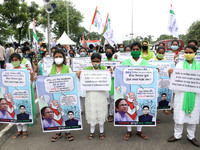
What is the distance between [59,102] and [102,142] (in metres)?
1.16

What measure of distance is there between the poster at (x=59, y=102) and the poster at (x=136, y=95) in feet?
2.72

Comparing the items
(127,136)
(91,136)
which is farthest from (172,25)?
(91,136)

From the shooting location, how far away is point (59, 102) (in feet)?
11.8

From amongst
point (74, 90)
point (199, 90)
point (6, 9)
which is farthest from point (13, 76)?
point (6, 9)

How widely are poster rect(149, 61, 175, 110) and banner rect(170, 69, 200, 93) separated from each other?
104 cm

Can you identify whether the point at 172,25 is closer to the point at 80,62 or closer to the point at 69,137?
the point at 80,62

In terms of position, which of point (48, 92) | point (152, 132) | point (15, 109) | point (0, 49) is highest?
point (0, 49)

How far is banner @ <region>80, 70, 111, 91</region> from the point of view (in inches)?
141

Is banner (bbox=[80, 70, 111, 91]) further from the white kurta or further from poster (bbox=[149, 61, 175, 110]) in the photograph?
poster (bbox=[149, 61, 175, 110])

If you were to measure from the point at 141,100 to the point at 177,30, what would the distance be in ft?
15.8

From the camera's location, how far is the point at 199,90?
336 cm

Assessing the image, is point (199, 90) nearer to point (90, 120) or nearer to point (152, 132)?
point (152, 132)

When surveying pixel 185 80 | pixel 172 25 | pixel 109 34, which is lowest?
pixel 185 80

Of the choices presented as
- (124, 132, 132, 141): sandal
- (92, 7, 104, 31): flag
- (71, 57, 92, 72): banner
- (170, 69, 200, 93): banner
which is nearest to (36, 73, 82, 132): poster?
(124, 132, 132, 141): sandal
